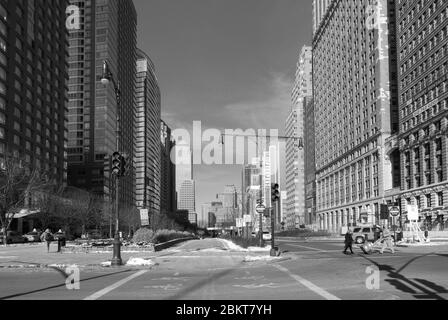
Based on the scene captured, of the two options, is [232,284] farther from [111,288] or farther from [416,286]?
[416,286]

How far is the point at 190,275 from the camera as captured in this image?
19.3 m

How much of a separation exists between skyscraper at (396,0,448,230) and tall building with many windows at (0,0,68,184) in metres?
71.1

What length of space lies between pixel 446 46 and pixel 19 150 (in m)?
80.1

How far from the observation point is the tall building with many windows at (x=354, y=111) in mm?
116250

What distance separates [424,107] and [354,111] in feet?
125

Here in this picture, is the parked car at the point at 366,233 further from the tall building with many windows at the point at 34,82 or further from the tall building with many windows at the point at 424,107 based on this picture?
the tall building with many windows at the point at 34,82

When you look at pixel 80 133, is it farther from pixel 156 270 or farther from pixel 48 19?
pixel 156 270

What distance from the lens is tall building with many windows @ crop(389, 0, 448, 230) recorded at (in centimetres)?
8819

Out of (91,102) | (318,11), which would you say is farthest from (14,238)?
(318,11)

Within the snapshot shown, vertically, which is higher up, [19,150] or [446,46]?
[446,46]

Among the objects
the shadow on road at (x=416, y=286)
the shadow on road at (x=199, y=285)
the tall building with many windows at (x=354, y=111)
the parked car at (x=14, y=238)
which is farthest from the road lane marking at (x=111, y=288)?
the tall building with many windows at (x=354, y=111)
